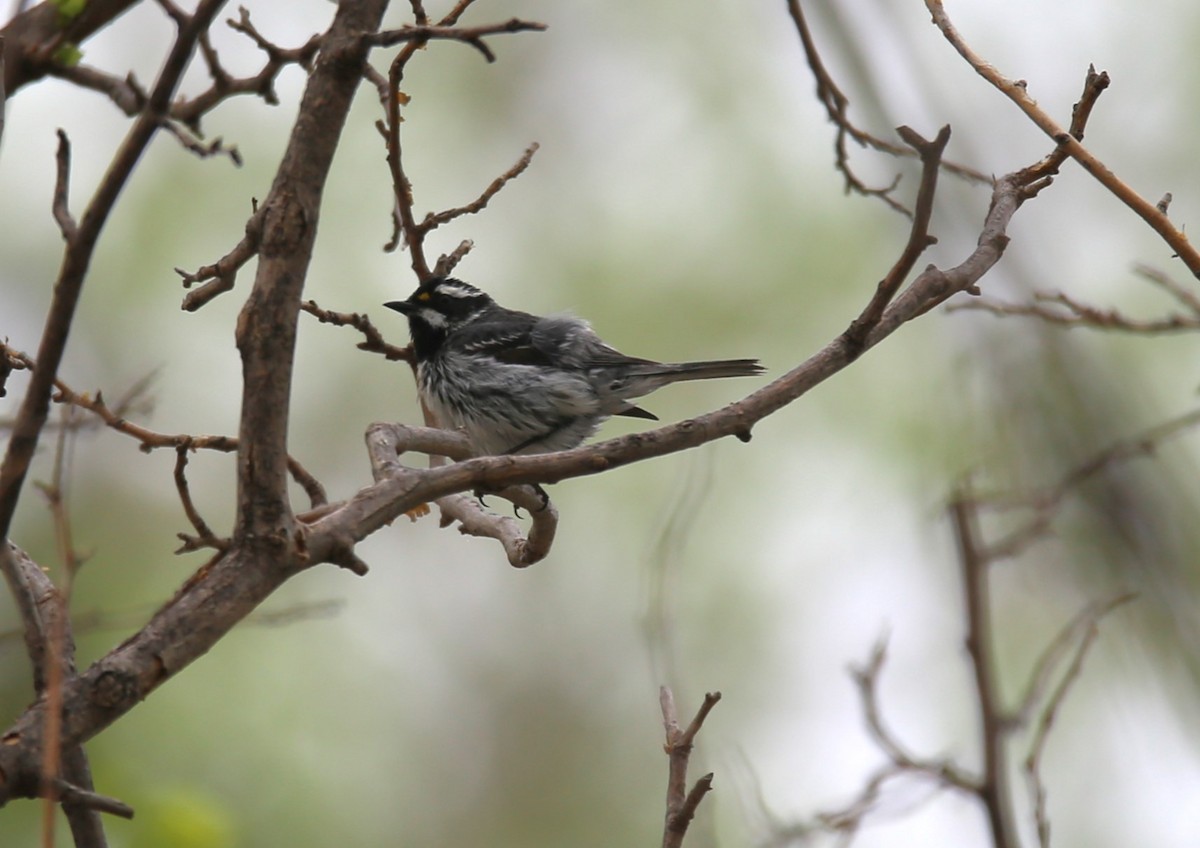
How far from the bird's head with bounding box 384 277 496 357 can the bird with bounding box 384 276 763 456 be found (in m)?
0.03

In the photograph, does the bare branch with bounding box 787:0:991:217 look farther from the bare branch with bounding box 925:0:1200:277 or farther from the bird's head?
the bird's head

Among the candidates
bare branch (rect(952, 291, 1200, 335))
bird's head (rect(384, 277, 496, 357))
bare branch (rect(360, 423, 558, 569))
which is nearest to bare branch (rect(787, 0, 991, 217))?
bare branch (rect(952, 291, 1200, 335))

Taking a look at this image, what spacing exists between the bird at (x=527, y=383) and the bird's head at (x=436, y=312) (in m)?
0.03

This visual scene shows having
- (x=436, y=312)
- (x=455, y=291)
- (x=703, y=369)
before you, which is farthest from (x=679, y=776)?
(x=455, y=291)

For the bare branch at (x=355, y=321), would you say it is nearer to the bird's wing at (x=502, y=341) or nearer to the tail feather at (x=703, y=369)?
the tail feather at (x=703, y=369)

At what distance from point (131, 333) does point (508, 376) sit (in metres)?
6.01

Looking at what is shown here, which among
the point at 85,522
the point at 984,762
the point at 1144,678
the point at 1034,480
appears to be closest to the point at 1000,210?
the point at 1034,480

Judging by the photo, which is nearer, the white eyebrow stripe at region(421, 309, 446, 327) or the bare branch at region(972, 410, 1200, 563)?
the bare branch at region(972, 410, 1200, 563)

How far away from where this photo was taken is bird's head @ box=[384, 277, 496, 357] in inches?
295

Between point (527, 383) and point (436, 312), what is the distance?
41.9 inches

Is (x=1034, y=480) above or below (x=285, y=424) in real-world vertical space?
Answer: above

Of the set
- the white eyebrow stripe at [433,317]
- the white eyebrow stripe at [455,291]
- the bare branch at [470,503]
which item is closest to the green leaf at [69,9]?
Answer: the bare branch at [470,503]

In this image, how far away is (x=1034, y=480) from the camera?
→ 4.11 metres

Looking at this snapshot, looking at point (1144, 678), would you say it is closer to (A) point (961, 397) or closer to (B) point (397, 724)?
(A) point (961, 397)
